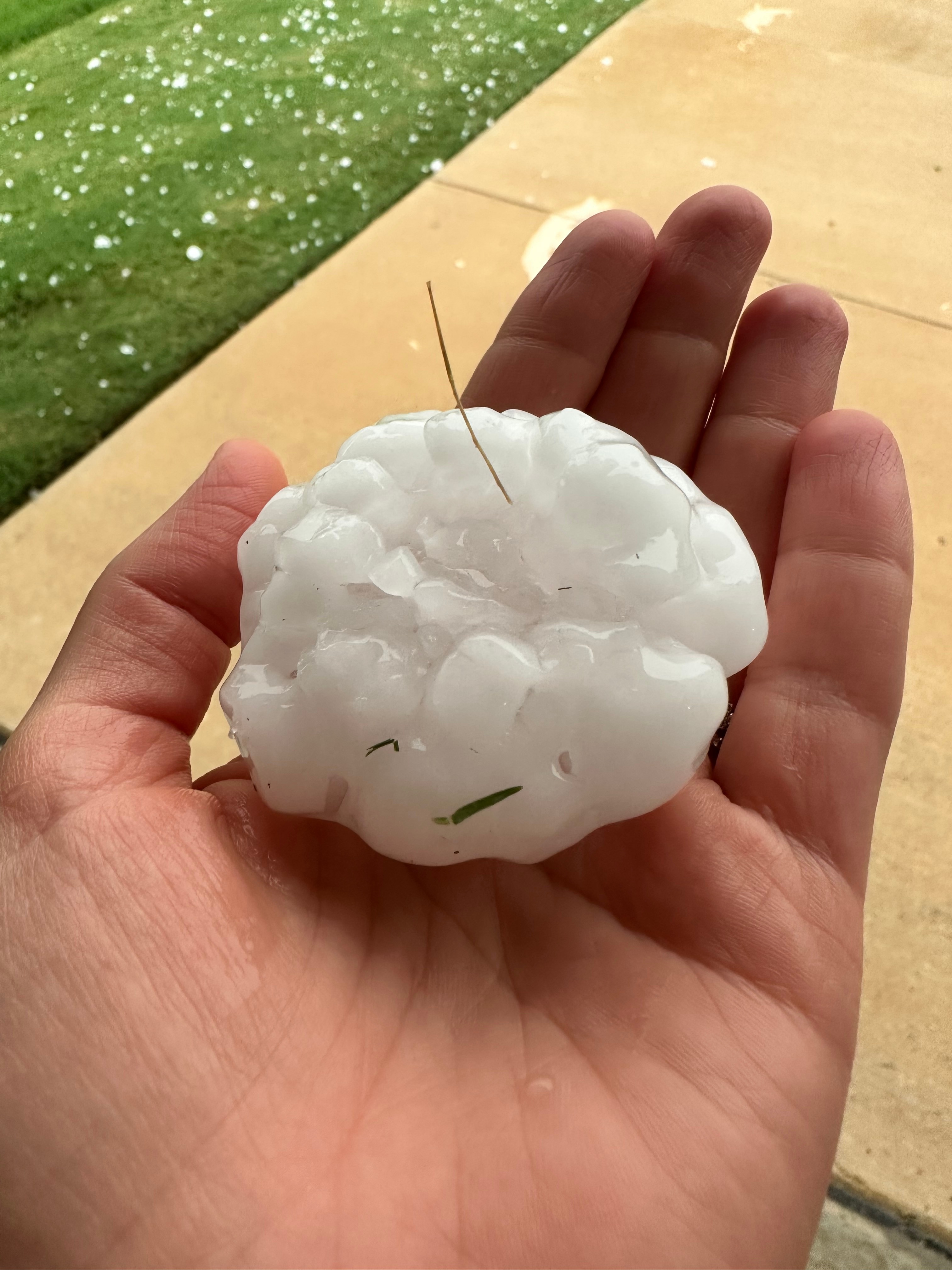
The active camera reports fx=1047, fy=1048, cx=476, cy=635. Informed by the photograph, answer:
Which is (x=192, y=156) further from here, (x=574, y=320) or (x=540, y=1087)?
(x=540, y=1087)

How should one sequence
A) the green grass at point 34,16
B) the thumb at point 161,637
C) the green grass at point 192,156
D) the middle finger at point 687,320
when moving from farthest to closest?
the green grass at point 34,16 → the green grass at point 192,156 → the middle finger at point 687,320 → the thumb at point 161,637

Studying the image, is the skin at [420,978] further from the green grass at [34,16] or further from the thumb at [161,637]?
the green grass at [34,16]

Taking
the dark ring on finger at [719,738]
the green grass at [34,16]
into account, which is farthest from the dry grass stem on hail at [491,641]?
the green grass at [34,16]

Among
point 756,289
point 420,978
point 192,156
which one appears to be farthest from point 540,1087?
point 192,156

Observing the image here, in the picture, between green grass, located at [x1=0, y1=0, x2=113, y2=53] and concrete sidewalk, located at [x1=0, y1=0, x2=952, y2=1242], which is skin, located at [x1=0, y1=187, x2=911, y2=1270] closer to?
concrete sidewalk, located at [x1=0, y1=0, x2=952, y2=1242]

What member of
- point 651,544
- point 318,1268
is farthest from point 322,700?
point 318,1268

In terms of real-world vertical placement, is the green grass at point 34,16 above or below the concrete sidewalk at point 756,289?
above

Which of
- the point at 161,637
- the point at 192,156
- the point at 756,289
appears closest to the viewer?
the point at 161,637

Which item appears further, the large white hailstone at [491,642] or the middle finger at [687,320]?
the middle finger at [687,320]
